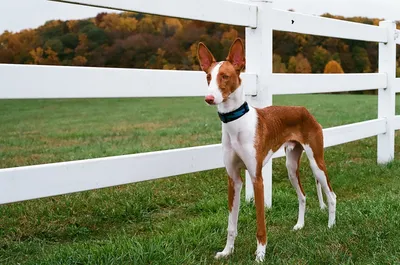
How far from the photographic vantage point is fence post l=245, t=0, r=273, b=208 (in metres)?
4.95

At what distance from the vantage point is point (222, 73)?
3117 mm

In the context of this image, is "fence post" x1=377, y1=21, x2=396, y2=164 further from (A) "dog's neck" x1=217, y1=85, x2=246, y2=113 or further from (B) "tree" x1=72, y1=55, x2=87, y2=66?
(B) "tree" x1=72, y1=55, x2=87, y2=66

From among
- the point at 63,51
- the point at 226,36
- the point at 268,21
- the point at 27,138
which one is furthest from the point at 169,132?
the point at 63,51

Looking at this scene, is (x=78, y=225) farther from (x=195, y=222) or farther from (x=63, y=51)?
(x=63, y=51)

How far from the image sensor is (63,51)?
23.6m

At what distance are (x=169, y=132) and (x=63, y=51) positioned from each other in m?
13.7

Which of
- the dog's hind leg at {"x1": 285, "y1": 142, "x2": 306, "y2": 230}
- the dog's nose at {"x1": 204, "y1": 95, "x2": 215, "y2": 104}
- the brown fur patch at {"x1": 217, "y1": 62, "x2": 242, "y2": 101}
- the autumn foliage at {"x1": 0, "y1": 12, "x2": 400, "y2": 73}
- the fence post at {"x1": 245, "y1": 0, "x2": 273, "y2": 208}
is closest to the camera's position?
the dog's nose at {"x1": 204, "y1": 95, "x2": 215, "y2": 104}

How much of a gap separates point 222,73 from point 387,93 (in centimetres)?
527

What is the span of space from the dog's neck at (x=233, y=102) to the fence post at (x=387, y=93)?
4.99 meters

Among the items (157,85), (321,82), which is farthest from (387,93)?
(157,85)

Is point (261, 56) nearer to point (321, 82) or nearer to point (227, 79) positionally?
point (321, 82)

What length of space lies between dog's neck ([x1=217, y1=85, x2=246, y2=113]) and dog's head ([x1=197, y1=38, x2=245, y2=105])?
0.15 feet

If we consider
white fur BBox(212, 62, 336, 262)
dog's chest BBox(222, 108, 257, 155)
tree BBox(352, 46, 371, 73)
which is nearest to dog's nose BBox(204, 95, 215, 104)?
white fur BBox(212, 62, 336, 262)

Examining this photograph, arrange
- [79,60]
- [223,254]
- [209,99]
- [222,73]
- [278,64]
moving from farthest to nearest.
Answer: [278,64] < [79,60] < [223,254] < [222,73] < [209,99]
